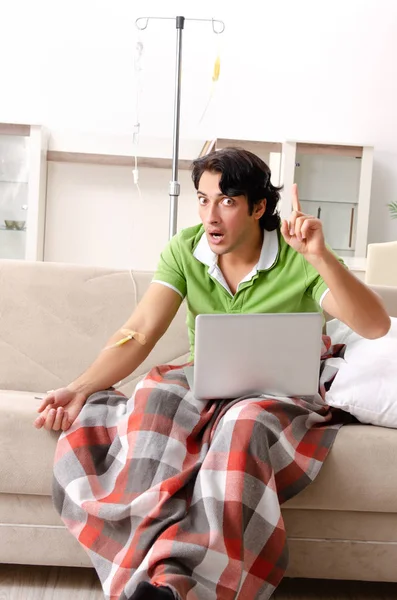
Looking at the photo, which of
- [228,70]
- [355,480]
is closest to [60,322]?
[355,480]

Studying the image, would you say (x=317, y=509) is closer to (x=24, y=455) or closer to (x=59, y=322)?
(x=24, y=455)

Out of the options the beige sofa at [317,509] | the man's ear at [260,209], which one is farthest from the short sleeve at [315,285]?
the beige sofa at [317,509]

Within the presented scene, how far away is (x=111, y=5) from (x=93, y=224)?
1.30 meters

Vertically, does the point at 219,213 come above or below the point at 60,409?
above

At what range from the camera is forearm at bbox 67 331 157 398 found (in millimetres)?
1699

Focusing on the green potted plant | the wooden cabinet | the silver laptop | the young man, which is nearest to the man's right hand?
the young man

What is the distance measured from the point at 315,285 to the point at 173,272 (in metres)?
0.33

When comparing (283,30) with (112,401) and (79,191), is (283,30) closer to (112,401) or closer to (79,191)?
(79,191)

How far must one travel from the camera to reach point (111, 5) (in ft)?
15.2

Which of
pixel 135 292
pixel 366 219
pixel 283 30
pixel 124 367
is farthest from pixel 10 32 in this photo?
pixel 124 367

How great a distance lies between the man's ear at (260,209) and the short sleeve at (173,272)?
0.20m

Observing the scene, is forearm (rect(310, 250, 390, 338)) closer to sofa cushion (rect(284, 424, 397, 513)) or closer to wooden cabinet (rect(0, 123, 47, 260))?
sofa cushion (rect(284, 424, 397, 513))

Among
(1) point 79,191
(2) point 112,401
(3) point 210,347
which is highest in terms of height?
(1) point 79,191

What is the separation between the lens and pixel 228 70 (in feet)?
15.4
